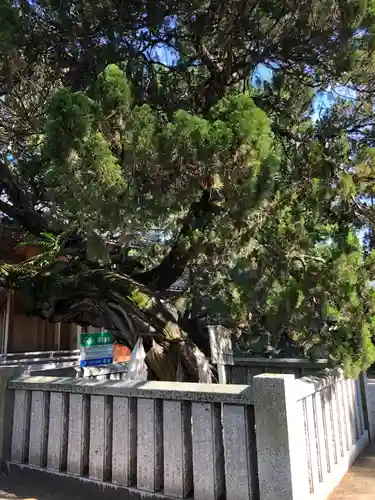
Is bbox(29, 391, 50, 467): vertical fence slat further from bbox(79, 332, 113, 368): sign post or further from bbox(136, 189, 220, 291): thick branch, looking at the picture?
bbox(79, 332, 113, 368): sign post

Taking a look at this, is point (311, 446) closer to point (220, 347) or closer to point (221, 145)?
point (220, 347)

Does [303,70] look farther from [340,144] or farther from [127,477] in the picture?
[127,477]

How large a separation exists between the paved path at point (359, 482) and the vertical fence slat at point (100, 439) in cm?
200

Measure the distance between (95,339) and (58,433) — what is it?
13.9ft

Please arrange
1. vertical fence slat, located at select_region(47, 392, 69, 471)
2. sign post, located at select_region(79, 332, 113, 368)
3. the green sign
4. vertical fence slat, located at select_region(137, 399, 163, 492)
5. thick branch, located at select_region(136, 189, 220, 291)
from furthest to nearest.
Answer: the green sign → sign post, located at select_region(79, 332, 113, 368) → thick branch, located at select_region(136, 189, 220, 291) → vertical fence slat, located at select_region(47, 392, 69, 471) → vertical fence slat, located at select_region(137, 399, 163, 492)

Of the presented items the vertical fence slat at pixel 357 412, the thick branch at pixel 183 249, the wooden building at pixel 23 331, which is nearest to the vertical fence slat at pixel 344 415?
the vertical fence slat at pixel 357 412

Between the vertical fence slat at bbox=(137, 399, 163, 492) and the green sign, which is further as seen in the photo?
the green sign

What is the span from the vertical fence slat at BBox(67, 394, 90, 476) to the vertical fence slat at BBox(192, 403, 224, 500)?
1.19 meters

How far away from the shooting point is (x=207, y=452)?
3.43m

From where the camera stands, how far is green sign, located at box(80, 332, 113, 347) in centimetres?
830

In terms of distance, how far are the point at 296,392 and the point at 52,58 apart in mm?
4051

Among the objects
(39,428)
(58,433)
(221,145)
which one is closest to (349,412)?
(58,433)

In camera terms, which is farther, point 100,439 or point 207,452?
point 100,439

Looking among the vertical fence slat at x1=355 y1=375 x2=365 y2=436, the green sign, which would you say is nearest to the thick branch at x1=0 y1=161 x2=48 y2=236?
the green sign
